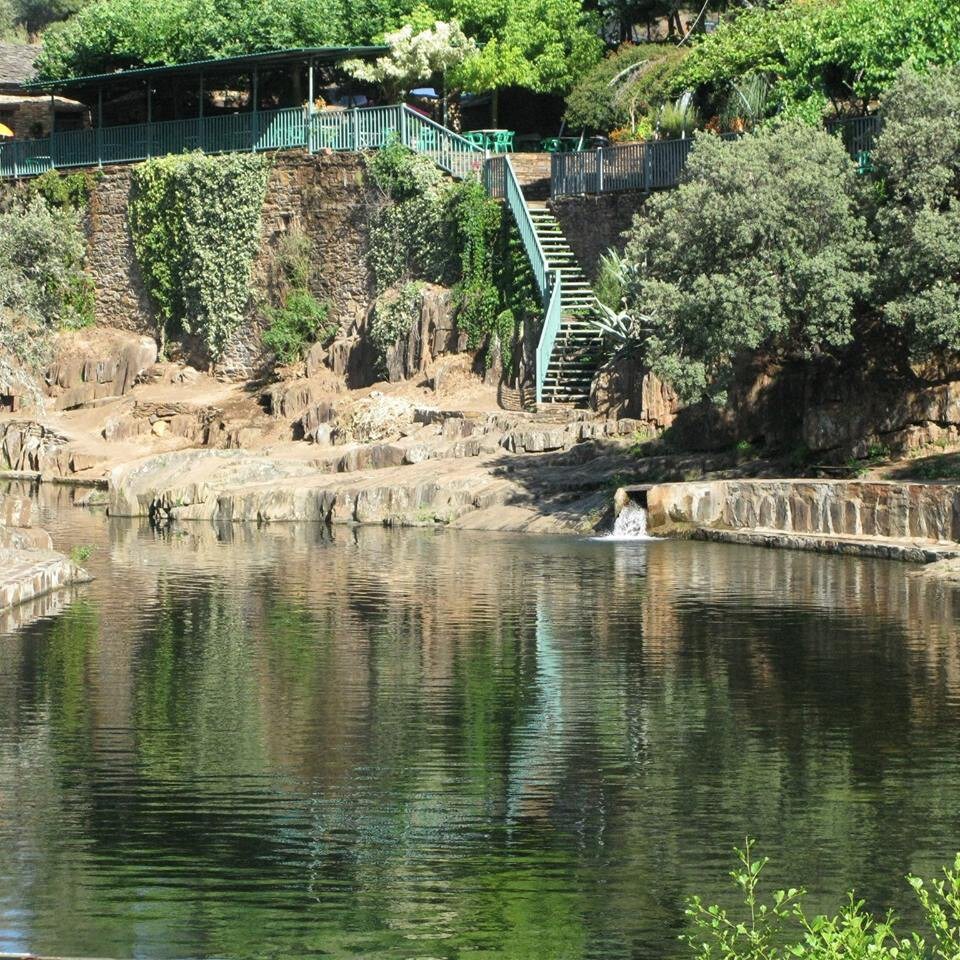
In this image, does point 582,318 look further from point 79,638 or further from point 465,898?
point 465,898

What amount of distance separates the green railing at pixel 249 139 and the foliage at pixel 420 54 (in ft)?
6.47

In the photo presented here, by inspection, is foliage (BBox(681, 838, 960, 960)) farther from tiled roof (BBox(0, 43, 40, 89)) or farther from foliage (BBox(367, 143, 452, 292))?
tiled roof (BBox(0, 43, 40, 89))

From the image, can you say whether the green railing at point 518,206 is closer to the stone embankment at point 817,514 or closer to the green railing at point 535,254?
the green railing at point 535,254

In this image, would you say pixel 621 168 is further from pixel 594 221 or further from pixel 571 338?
pixel 571 338

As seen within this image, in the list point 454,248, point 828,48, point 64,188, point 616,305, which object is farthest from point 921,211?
point 64,188

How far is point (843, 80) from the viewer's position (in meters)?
41.9

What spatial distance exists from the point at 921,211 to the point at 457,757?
18.7 metres

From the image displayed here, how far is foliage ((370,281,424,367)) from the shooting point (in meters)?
47.4

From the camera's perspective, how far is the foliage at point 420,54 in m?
51.8

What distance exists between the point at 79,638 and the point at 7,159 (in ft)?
122

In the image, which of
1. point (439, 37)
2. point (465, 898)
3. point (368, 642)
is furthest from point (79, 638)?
point (439, 37)

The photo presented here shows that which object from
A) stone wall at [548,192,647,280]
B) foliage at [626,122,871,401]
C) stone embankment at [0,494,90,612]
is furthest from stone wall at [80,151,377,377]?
stone embankment at [0,494,90,612]

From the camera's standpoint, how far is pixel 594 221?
45.3 metres

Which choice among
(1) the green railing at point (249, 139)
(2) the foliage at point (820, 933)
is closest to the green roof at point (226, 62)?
(1) the green railing at point (249, 139)
